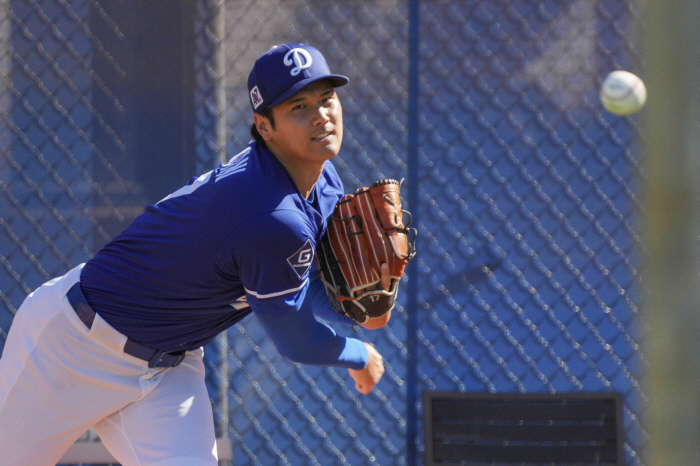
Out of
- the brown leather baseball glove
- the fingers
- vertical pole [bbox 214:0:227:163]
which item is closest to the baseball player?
the brown leather baseball glove

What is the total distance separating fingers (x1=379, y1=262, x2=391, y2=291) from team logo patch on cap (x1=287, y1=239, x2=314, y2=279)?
39 centimetres

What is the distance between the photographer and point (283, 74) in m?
2.06

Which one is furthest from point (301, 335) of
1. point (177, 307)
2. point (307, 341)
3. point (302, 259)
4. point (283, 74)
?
point (283, 74)

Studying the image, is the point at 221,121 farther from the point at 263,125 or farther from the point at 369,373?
the point at 369,373

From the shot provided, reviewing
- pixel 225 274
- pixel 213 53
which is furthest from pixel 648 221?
pixel 213 53

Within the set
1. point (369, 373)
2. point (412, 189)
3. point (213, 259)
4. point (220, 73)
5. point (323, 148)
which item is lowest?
point (369, 373)

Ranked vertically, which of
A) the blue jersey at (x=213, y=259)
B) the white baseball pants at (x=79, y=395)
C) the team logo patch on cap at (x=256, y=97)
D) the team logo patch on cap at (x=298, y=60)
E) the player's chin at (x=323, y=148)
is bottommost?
the white baseball pants at (x=79, y=395)

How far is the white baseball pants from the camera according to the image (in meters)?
2.16

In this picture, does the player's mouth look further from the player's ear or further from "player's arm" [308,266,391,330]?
"player's arm" [308,266,391,330]

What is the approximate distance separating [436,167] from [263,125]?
1203mm

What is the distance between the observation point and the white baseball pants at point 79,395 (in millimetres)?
2162

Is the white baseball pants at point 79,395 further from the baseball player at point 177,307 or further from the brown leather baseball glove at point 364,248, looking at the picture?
the brown leather baseball glove at point 364,248

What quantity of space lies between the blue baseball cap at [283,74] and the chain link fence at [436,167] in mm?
1103

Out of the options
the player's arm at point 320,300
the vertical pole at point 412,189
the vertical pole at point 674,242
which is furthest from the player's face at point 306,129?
the vertical pole at point 674,242
